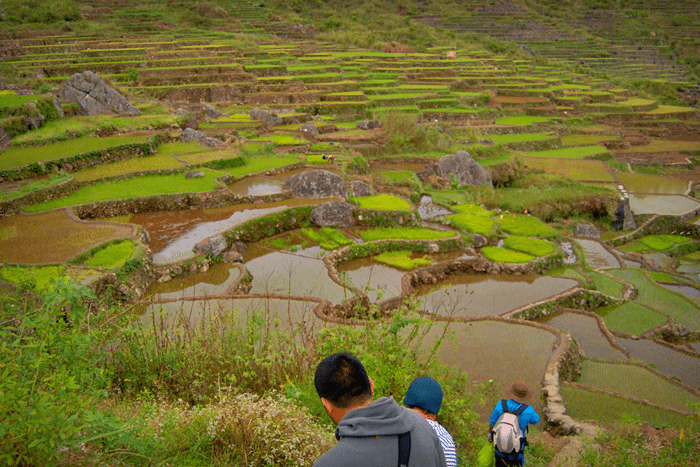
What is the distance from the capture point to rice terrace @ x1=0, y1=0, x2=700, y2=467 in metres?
4.03

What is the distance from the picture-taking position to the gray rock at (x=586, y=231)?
64.7ft

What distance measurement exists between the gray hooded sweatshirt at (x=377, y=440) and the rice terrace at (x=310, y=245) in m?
1.50

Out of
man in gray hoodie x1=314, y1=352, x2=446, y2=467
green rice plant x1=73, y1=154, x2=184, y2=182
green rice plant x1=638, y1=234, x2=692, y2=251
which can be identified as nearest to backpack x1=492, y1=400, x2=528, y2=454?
man in gray hoodie x1=314, y1=352, x2=446, y2=467

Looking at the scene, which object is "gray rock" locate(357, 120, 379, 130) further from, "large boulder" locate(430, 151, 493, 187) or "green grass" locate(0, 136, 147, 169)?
"green grass" locate(0, 136, 147, 169)

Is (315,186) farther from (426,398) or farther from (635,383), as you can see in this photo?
(426,398)

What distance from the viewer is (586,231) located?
1988 cm

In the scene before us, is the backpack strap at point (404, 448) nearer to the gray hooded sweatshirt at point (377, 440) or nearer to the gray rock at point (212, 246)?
the gray hooded sweatshirt at point (377, 440)

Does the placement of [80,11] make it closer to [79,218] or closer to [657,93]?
[79,218]

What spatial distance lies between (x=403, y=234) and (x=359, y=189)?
3.48 m

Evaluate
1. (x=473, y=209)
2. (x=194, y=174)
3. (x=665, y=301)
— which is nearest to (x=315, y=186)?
(x=194, y=174)

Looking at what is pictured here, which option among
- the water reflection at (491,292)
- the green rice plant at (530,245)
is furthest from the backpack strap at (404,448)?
the green rice plant at (530,245)

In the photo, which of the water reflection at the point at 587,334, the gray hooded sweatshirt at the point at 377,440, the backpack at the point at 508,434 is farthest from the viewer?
the water reflection at the point at 587,334

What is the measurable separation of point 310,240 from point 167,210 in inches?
207

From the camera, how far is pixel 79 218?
13.9 metres
